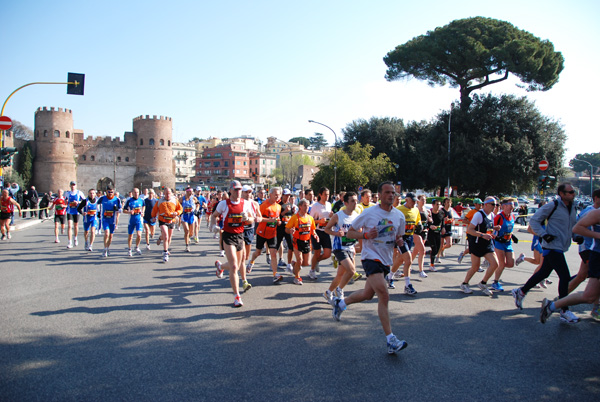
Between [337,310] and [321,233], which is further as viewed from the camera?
[321,233]

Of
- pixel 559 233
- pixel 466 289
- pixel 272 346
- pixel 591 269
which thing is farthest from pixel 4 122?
pixel 591 269

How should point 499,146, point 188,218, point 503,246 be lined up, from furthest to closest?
point 499,146, point 188,218, point 503,246

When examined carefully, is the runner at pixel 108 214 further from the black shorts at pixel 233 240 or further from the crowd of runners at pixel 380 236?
the black shorts at pixel 233 240

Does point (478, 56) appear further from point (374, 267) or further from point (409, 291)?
point (374, 267)

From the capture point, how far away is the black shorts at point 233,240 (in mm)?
6781

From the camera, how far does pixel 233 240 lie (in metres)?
6.82

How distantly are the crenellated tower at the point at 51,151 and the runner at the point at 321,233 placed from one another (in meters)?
68.8

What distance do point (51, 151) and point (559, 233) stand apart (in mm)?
76007

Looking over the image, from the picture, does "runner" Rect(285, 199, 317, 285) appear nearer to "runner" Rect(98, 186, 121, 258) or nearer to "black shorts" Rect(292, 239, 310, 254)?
"black shorts" Rect(292, 239, 310, 254)

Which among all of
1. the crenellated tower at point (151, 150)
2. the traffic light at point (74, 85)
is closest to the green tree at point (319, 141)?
the crenellated tower at point (151, 150)

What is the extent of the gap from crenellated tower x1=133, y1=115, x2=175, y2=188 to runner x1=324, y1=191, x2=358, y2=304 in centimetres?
7563

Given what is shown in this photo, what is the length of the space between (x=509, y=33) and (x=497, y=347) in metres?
39.1

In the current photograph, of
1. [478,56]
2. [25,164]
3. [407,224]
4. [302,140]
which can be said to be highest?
[302,140]

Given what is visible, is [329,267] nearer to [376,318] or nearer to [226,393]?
[376,318]
